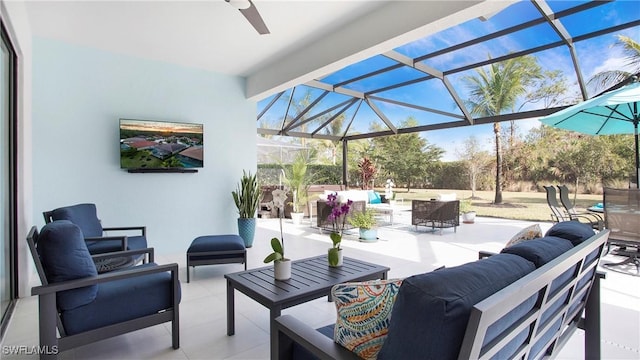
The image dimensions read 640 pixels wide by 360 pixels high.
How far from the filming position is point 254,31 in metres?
4.04

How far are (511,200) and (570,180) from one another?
1579 millimetres

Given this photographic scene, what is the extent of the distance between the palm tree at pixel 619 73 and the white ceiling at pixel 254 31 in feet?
17.1

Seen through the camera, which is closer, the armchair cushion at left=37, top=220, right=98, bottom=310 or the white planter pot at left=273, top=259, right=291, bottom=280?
the armchair cushion at left=37, top=220, right=98, bottom=310

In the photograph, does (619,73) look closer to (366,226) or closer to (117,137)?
(366,226)

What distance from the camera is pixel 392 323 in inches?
38.9

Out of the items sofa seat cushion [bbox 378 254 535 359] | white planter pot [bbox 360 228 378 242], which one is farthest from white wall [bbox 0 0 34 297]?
white planter pot [bbox 360 228 378 242]

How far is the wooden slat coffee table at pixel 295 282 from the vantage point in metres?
2.06

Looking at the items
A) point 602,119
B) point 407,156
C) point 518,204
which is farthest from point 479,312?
point 407,156

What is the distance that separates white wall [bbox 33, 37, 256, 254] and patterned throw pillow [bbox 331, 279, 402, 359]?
456 centimetres

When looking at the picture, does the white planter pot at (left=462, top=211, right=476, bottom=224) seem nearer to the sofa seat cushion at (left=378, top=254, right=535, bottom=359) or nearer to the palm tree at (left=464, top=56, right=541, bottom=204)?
the palm tree at (left=464, top=56, right=541, bottom=204)

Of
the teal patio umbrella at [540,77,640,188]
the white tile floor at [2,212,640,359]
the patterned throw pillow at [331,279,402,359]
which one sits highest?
the teal patio umbrella at [540,77,640,188]

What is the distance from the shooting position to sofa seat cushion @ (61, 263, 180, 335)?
198 cm

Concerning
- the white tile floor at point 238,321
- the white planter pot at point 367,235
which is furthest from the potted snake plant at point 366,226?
the white tile floor at point 238,321

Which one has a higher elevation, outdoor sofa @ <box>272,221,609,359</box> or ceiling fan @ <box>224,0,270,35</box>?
ceiling fan @ <box>224,0,270,35</box>
